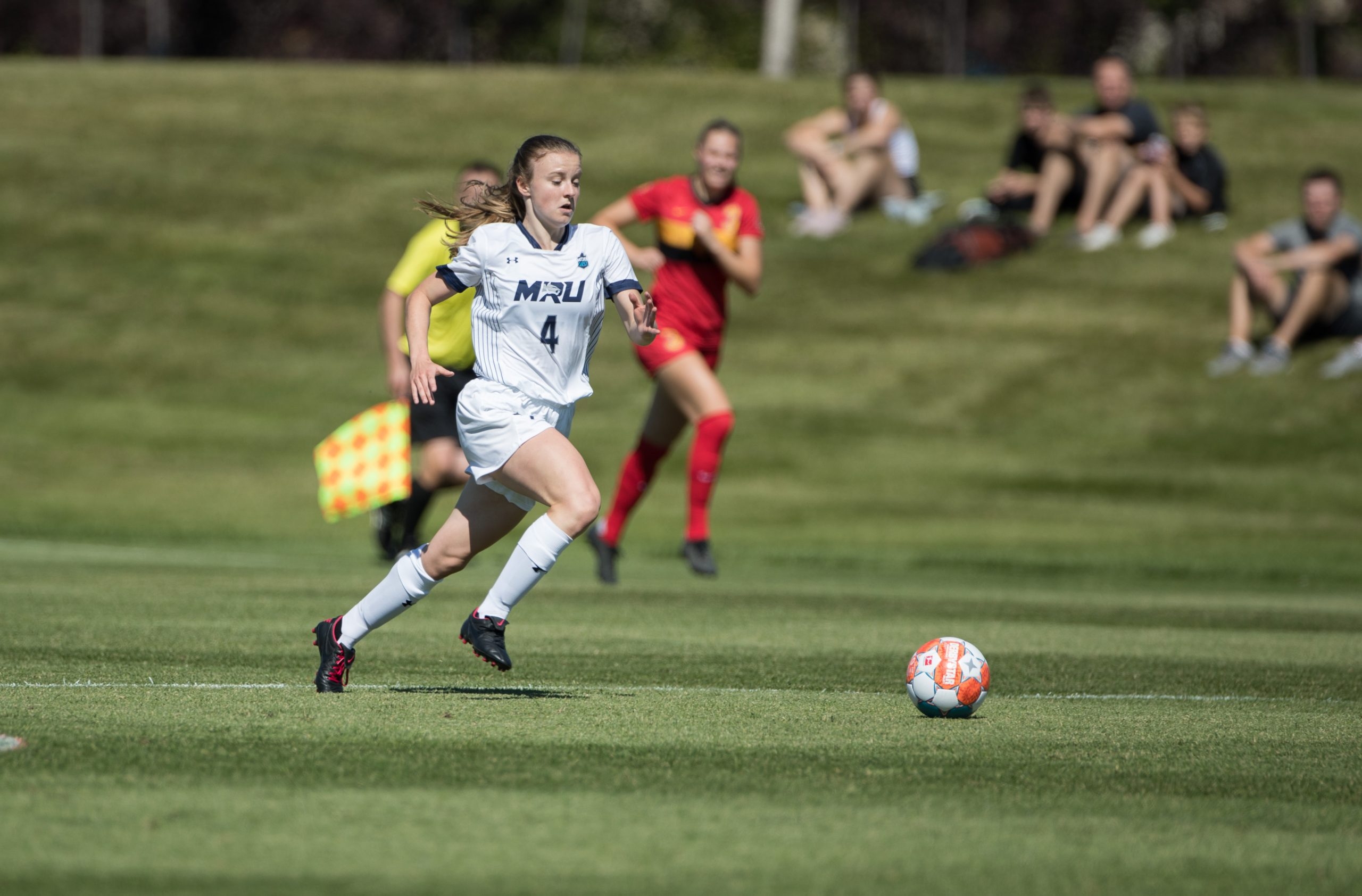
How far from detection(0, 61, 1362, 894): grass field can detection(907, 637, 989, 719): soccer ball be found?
12 centimetres

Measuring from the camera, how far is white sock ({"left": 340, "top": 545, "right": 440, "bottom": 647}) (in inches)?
249

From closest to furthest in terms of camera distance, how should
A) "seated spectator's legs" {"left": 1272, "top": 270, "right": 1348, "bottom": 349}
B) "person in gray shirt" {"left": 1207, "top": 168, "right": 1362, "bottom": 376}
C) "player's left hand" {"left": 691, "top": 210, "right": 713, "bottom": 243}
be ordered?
"player's left hand" {"left": 691, "top": 210, "right": 713, "bottom": 243}, "person in gray shirt" {"left": 1207, "top": 168, "right": 1362, "bottom": 376}, "seated spectator's legs" {"left": 1272, "top": 270, "right": 1348, "bottom": 349}

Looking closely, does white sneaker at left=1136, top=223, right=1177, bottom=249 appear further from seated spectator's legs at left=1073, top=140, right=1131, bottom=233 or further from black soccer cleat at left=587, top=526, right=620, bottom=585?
black soccer cleat at left=587, top=526, right=620, bottom=585

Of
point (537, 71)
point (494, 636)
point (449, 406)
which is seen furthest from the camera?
point (537, 71)

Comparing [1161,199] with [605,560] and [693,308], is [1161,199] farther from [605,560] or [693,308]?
[605,560]

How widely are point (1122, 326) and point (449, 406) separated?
12239 mm

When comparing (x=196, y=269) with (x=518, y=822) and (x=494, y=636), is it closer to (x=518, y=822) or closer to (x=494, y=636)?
(x=494, y=636)

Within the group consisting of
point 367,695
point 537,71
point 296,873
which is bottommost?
point 367,695

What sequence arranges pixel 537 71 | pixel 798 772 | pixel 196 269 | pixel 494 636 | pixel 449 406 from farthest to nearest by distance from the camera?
pixel 537 71 < pixel 196 269 < pixel 449 406 < pixel 494 636 < pixel 798 772

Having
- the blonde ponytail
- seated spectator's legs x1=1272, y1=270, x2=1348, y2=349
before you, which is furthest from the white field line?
seated spectator's legs x1=1272, y1=270, x2=1348, y2=349

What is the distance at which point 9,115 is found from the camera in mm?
32031

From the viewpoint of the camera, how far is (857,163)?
24.7 m

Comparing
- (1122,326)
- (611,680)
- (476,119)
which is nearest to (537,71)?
(476,119)

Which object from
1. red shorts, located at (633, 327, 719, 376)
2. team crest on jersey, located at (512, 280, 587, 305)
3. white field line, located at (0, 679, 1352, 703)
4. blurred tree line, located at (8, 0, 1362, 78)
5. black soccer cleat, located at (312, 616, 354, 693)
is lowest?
white field line, located at (0, 679, 1352, 703)
